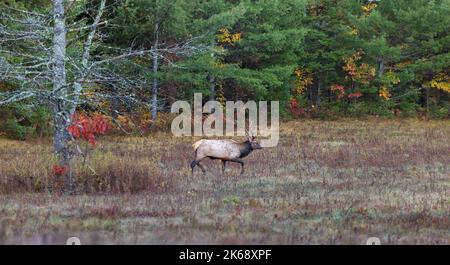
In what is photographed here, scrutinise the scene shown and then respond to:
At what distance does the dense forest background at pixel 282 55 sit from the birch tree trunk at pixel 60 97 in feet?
26.5

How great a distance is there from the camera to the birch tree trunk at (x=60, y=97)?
44.9ft

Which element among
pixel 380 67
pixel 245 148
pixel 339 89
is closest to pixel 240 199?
pixel 245 148

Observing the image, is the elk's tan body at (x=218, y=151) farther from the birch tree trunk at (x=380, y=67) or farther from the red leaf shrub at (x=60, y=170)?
the birch tree trunk at (x=380, y=67)

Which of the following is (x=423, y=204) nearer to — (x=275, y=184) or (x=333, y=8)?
(x=275, y=184)

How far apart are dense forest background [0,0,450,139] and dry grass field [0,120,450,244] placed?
7023 mm

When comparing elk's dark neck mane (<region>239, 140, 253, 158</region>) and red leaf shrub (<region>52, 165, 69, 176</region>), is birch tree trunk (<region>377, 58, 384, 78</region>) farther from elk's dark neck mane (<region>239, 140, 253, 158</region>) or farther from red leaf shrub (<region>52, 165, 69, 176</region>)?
red leaf shrub (<region>52, 165, 69, 176</region>)

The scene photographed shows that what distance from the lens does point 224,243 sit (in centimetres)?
841

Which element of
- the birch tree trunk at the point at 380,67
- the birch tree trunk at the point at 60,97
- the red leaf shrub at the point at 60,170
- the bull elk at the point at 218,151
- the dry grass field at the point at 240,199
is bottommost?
the dry grass field at the point at 240,199

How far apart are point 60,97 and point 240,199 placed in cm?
413

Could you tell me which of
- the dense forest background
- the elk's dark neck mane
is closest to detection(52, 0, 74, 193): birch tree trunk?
the elk's dark neck mane

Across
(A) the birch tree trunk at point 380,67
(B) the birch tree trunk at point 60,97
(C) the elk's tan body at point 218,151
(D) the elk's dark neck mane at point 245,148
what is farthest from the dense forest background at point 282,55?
(D) the elk's dark neck mane at point 245,148

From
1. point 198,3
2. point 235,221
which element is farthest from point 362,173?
point 198,3

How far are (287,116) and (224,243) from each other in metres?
28.3

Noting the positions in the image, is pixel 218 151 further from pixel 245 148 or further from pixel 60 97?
pixel 60 97
